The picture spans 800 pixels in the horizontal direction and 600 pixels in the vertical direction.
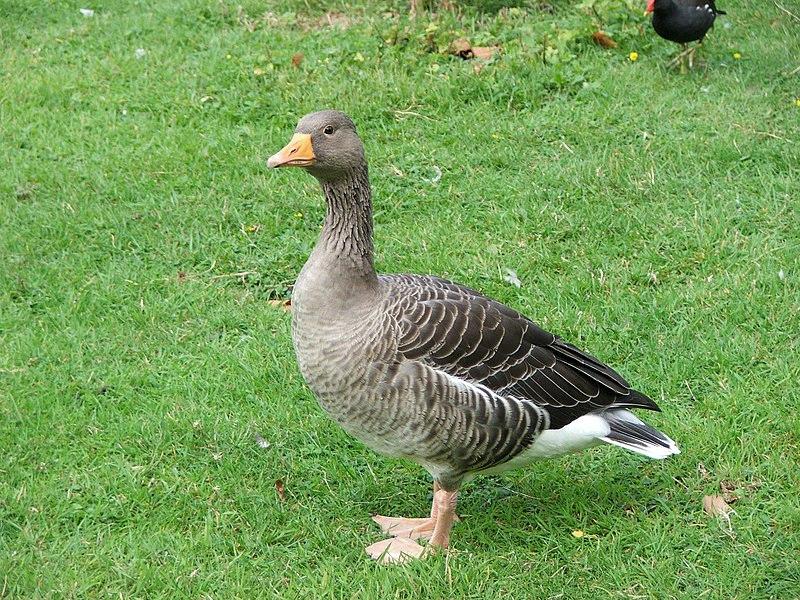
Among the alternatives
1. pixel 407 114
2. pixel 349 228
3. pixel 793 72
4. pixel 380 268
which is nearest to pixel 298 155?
pixel 349 228

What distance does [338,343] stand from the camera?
153 inches

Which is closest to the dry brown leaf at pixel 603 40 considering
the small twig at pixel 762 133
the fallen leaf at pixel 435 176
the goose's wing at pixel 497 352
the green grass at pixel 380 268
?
the green grass at pixel 380 268

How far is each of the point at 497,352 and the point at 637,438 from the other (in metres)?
0.69

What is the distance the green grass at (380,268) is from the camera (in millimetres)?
4129

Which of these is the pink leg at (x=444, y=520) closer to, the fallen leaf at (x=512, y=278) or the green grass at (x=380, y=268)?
the green grass at (x=380, y=268)

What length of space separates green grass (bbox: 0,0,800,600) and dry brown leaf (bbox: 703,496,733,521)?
0.11 feet

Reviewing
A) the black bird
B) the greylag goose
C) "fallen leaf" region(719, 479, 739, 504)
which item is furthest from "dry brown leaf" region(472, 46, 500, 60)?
"fallen leaf" region(719, 479, 739, 504)

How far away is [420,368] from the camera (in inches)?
153

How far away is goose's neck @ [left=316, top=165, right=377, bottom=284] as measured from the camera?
157 inches

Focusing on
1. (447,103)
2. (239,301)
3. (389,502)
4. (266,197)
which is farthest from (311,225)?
(389,502)

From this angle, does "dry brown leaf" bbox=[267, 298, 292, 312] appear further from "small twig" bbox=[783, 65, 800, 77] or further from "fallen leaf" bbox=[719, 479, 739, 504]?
"small twig" bbox=[783, 65, 800, 77]

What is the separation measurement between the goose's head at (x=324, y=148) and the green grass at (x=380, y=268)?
144 centimetres

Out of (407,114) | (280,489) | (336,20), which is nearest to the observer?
(280,489)

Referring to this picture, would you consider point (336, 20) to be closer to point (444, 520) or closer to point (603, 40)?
point (603, 40)
